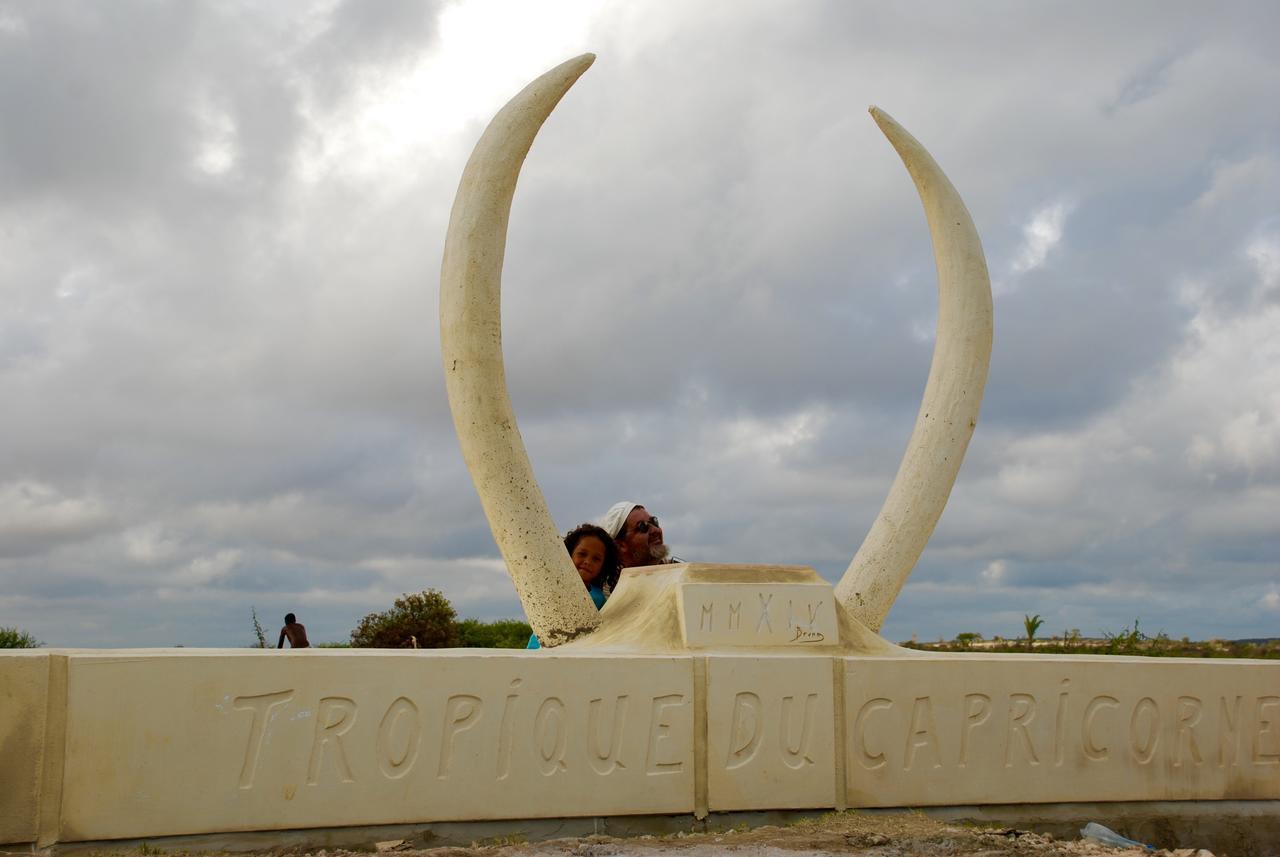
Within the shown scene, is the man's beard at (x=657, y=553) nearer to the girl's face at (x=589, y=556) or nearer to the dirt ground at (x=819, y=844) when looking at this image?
the girl's face at (x=589, y=556)

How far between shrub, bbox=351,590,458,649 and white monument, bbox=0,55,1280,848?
11343 millimetres

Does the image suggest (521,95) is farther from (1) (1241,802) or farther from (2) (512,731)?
(1) (1241,802)

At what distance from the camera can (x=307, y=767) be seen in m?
4.87

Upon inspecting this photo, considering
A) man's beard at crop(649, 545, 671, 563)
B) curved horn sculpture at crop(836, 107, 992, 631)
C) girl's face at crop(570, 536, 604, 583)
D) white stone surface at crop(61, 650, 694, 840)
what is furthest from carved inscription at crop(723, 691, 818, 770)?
girl's face at crop(570, 536, 604, 583)

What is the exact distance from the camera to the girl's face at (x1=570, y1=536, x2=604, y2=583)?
24.2ft

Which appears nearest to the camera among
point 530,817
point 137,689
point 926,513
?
point 137,689

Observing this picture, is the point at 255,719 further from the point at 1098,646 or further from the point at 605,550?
the point at 1098,646

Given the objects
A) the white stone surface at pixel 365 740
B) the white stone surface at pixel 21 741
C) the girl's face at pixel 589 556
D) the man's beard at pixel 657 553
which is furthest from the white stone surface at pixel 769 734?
the white stone surface at pixel 21 741

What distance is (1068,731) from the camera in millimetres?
6066

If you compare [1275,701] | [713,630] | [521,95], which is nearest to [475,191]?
[521,95]

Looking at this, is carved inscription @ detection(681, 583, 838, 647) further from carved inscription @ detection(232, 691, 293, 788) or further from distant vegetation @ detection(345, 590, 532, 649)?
distant vegetation @ detection(345, 590, 532, 649)

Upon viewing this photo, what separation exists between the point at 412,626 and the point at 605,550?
10736 millimetres

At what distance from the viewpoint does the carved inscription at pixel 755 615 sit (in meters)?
5.76

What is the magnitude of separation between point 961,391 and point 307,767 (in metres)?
4.67
